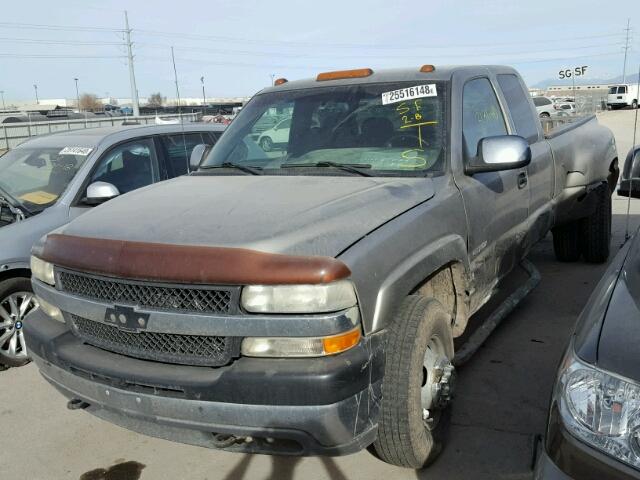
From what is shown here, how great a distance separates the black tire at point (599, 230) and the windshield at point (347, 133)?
2.96 metres

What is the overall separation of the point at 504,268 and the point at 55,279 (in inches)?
114

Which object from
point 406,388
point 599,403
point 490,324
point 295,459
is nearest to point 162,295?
point 406,388

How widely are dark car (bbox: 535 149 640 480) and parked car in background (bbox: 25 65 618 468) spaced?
2.50 feet

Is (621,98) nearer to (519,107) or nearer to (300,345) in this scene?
(519,107)

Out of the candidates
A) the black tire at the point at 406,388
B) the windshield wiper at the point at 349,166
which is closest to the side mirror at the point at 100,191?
the windshield wiper at the point at 349,166

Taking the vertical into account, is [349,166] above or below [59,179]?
above

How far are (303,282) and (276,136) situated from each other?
6.56 ft

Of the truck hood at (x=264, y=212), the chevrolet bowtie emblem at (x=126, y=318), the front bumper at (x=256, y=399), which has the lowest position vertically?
the front bumper at (x=256, y=399)

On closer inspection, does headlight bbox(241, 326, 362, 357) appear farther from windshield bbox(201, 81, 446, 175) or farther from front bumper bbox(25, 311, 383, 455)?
windshield bbox(201, 81, 446, 175)

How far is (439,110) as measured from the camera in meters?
3.59

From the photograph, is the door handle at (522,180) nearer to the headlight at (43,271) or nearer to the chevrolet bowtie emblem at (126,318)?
the chevrolet bowtie emblem at (126,318)

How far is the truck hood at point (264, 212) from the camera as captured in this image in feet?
8.04

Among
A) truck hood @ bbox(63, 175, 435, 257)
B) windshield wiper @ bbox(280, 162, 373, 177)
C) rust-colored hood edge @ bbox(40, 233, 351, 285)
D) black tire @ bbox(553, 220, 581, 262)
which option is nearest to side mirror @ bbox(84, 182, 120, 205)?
truck hood @ bbox(63, 175, 435, 257)

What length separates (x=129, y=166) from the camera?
532cm
